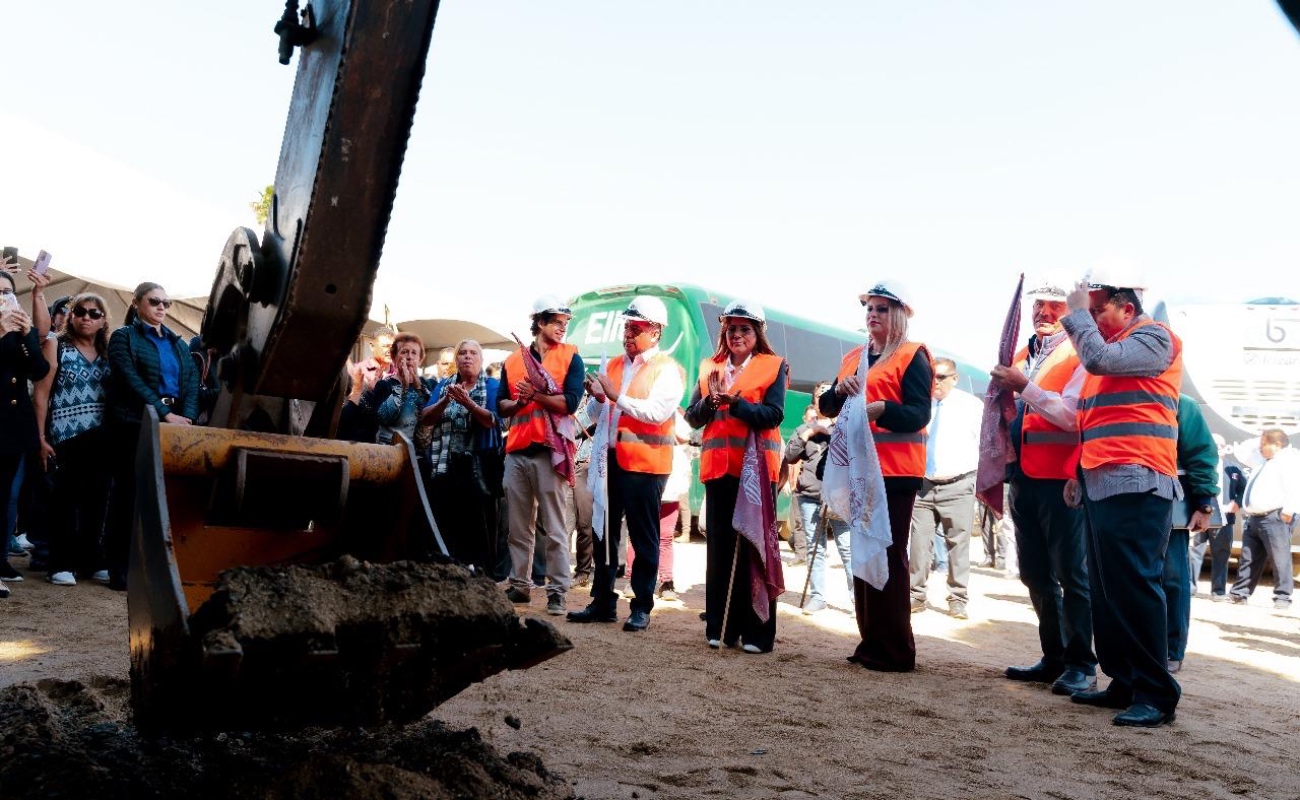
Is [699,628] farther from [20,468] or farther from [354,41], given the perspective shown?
[354,41]

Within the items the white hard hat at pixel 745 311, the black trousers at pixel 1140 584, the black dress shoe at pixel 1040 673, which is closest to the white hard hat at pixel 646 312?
the white hard hat at pixel 745 311

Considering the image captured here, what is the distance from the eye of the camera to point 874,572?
5.21 m

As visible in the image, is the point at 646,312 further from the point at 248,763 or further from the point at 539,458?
the point at 248,763

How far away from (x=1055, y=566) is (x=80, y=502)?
18.3 ft

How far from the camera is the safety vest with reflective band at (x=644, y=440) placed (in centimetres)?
622

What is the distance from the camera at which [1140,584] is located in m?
4.28

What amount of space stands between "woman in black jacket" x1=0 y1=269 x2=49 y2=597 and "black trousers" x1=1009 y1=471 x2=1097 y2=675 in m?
5.55

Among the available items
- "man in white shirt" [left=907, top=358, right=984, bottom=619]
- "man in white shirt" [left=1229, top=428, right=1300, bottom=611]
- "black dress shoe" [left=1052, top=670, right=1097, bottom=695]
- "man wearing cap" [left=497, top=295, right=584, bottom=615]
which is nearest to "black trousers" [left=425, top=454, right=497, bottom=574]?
"man wearing cap" [left=497, top=295, right=584, bottom=615]

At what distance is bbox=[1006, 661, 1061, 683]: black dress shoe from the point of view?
5.31m


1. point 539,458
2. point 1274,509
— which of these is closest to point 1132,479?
A: point 539,458

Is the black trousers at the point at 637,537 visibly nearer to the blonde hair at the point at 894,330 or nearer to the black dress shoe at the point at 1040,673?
the blonde hair at the point at 894,330

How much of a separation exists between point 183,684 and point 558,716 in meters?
1.90

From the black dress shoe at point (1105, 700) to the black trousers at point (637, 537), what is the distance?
2.43 metres

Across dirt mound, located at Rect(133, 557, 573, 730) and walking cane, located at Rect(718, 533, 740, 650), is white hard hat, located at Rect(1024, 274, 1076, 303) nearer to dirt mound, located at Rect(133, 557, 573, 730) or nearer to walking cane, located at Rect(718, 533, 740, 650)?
walking cane, located at Rect(718, 533, 740, 650)
